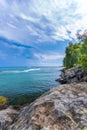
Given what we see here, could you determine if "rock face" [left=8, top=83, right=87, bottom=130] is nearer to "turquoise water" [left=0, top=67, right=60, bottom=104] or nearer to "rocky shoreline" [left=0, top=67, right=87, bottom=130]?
"rocky shoreline" [left=0, top=67, right=87, bottom=130]

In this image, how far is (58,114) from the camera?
9.58 m

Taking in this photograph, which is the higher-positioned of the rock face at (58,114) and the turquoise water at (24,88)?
the rock face at (58,114)

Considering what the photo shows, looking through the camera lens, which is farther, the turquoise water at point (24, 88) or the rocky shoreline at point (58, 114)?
the turquoise water at point (24, 88)

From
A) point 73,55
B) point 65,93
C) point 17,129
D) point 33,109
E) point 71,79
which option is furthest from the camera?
point 73,55

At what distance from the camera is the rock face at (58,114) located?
348 inches

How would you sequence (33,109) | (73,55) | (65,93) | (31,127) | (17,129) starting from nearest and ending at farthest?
1. (31,127)
2. (17,129)
3. (33,109)
4. (65,93)
5. (73,55)

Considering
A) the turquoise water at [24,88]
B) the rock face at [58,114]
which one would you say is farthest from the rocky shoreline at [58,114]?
the turquoise water at [24,88]

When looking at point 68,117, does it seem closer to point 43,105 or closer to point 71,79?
point 43,105

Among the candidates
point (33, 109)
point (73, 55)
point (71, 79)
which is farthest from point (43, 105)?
point (73, 55)

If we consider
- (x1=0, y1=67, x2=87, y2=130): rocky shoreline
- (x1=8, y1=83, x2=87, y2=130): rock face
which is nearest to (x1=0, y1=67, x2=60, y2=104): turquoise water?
(x1=0, y1=67, x2=87, y2=130): rocky shoreline

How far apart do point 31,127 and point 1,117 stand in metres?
5.06

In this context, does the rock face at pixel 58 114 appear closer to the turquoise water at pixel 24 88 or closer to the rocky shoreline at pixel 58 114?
the rocky shoreline at pixel 58 114

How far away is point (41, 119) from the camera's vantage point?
30.2 ft

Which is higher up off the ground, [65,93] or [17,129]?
[65,93]
